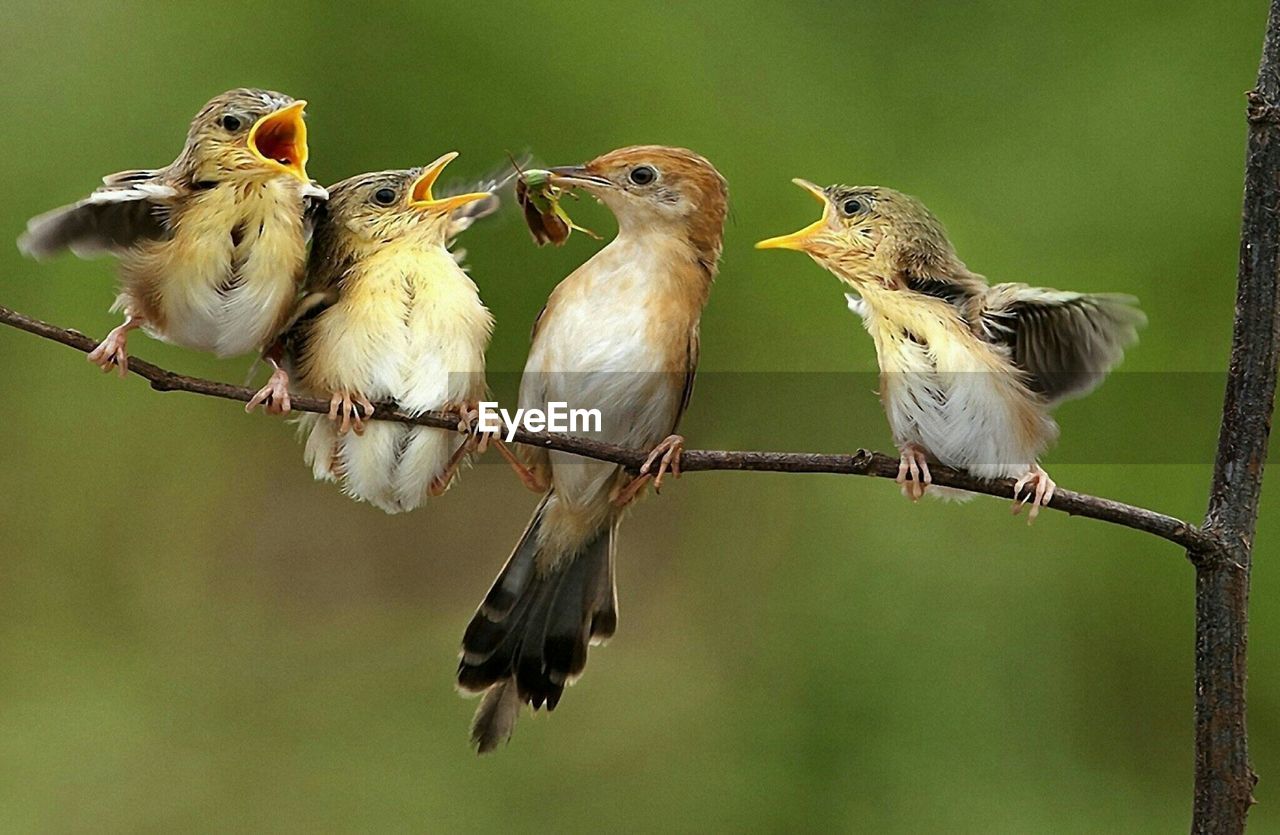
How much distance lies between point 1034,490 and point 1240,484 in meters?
0.14

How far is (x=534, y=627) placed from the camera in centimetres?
131

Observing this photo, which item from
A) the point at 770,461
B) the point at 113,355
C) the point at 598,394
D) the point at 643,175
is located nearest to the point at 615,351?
the point at 598,394

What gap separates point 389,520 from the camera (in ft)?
6.26

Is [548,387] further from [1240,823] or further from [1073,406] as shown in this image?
[1073,406]

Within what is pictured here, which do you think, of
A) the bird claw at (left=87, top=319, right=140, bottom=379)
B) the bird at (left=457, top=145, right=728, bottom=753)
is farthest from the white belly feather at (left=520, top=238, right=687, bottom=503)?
the bird claw at (left=87, top=319, right=140, bottom=379)

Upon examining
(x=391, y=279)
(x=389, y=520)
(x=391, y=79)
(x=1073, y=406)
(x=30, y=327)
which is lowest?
(x=389, y=520)

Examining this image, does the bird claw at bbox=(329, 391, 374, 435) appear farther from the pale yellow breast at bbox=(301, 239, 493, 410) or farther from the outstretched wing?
the outstretched wing

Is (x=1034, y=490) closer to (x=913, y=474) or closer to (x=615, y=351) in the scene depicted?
(x=913, y=474)

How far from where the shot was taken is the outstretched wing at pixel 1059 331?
1042 mm

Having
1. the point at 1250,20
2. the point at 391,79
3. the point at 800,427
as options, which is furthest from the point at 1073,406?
the point at 391,79

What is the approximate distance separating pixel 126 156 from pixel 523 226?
2.33 ft

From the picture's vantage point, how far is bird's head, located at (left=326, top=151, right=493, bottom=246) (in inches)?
44.0

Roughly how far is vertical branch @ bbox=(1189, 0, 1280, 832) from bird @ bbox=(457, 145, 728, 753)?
37cm

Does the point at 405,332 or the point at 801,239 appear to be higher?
the point at 801,239
